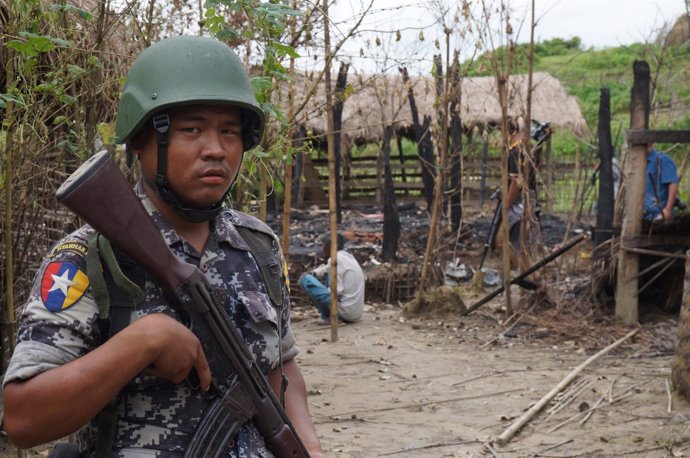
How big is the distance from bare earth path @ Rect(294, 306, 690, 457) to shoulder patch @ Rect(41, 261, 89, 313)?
3.50 m

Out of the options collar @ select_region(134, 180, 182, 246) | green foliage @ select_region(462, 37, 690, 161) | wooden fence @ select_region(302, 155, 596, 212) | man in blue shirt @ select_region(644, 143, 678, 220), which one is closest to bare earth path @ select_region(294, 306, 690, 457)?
man in blue shirt @ select_region(644, 143, 678, 220)

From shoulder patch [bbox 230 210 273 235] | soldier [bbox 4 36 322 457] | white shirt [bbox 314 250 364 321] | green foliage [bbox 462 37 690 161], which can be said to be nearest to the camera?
soldier [bbox 4 36 322 457]

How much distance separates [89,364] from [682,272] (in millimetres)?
7638

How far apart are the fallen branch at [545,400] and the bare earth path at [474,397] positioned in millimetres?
49

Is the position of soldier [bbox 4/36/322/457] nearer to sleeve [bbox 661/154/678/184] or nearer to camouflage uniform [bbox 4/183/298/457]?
camouflage uniform [bbox 4/183/298/457]

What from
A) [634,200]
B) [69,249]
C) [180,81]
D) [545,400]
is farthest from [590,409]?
[69,249]

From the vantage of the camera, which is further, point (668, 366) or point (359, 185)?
point (359, 185)

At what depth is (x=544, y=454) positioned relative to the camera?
4723 mm

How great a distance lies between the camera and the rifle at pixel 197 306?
1.54 meters

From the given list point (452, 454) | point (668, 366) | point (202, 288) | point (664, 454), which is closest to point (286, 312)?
point (202, 288)

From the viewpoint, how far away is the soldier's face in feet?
5.61

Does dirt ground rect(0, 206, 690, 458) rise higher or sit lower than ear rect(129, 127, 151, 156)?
lower

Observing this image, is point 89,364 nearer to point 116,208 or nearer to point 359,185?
point 116,208

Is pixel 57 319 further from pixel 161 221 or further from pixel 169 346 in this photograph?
pixel 161 221
